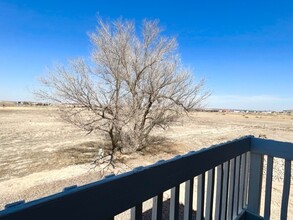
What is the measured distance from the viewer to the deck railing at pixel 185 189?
29.4 inches

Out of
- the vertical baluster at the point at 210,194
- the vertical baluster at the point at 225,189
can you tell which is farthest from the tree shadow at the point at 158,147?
the vertical baluster at the point at 210,194

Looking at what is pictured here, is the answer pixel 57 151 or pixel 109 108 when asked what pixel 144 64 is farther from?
pixel 57 151

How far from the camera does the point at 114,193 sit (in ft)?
2.97

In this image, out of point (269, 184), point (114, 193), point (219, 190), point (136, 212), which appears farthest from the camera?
point (269, 184)

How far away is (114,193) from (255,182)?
1.74 meters

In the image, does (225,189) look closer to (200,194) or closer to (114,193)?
(200,194)

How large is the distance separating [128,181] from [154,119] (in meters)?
8.51

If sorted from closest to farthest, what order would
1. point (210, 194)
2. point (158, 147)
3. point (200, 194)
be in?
point (200, 194) → point (210, 194) → point (158, 147)

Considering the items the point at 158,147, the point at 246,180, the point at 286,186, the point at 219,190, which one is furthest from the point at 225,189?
the point at 158,147

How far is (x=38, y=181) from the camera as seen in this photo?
552 cm

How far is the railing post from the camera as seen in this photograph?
2.16 m

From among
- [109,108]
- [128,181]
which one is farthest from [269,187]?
[109,108]

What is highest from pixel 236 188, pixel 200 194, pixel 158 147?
pixel 200 194

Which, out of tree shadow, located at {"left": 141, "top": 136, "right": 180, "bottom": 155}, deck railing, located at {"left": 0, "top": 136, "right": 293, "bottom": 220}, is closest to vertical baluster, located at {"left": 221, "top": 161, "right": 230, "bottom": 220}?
deck railing, located at {"left": 0, "top": 136, "right": 293, "bottom": 220}
